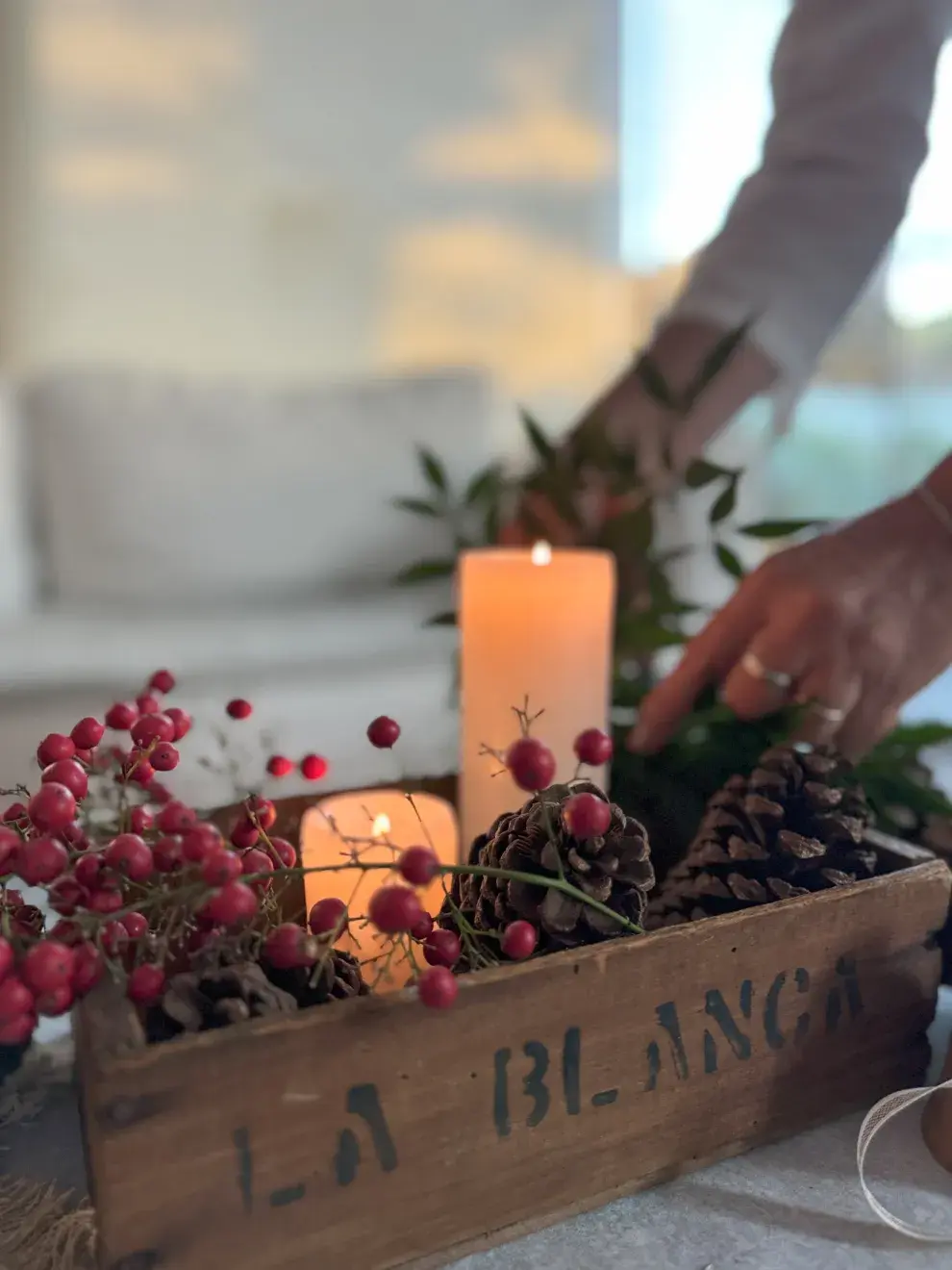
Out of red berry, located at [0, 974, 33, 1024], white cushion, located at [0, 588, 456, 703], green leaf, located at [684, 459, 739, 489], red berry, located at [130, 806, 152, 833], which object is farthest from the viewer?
white cushion, located at [0, 588, 456, 703]

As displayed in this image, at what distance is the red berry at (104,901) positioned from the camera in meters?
0.35

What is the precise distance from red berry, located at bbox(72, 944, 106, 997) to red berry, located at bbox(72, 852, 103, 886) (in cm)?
3

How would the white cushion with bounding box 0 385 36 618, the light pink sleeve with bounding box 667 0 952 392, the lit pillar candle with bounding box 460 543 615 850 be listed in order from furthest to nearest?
1. the white cushion with bounding box 0 385 36 618
2. the light pink sleeve with bounding box 667 0 952 392
3. the lit pillar candle with bounding box 460 543 615 850

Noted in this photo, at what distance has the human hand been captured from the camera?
23.5 inches

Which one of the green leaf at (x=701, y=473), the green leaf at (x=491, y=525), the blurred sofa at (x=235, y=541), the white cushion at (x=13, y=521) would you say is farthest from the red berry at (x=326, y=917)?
the white cushion at (x=13, y=521)

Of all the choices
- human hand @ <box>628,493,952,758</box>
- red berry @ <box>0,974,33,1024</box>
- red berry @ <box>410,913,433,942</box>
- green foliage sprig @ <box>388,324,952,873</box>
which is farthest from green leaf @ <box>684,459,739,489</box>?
red berry @ <box>0,974,33,1024</box>

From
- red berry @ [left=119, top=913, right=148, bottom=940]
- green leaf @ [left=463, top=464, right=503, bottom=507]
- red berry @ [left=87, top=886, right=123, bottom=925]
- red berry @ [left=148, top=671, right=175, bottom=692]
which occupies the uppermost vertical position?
green leaf @ [left=463, top=464, right=503, bottom=507]

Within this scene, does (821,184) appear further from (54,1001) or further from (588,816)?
(54,1001)

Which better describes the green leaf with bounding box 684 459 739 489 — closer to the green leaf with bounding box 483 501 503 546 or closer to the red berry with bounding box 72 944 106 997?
the green leaf with bounding box 483 501 503 546

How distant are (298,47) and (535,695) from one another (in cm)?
229

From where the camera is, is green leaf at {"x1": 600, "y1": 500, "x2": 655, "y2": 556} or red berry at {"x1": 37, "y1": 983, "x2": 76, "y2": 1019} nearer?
red berry at {"x1": 37, "y1": 983, "x2": 76, "y2": 1019}

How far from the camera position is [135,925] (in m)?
0.37

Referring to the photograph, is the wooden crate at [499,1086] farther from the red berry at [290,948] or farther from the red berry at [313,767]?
the red berry at [313,767]

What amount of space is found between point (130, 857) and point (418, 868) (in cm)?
10
